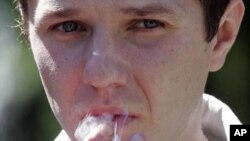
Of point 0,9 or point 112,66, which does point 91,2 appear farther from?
point 0,9

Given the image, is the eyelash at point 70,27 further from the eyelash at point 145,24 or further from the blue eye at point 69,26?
the eyelash at point 145,24

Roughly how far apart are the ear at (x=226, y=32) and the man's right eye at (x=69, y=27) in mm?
409

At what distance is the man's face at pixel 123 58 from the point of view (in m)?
1.75

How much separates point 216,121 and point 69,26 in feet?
2.53

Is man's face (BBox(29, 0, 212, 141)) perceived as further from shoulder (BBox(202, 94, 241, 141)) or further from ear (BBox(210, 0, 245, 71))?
shoulder (BBox(202, 94, 241, 141))

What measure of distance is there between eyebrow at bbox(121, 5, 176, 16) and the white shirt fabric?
710 mm

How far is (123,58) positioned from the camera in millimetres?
1770

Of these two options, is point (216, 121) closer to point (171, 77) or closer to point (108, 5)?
point (171, 77)

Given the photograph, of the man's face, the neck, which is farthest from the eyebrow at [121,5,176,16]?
the neck

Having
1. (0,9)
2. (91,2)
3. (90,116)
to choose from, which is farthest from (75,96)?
(0,9)

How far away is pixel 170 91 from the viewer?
1.87 m

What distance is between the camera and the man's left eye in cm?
183

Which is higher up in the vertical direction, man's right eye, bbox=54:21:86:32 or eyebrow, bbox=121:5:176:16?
eyebrow, bbox=121:5:176:16

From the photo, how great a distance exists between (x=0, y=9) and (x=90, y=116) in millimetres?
1806
